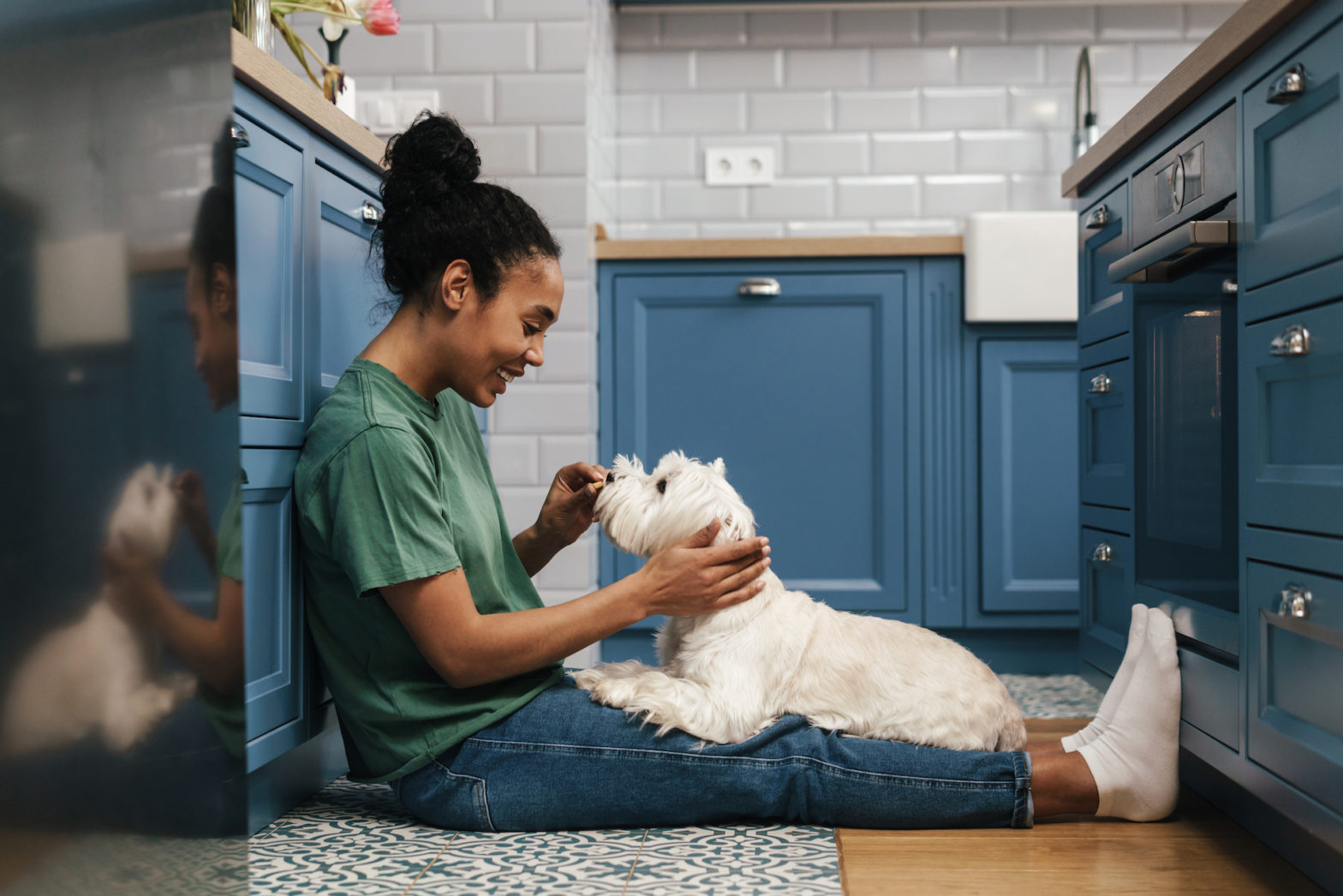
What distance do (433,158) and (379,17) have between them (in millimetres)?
564

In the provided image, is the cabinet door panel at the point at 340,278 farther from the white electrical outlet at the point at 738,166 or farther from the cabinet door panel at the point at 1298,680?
the white electrical outlet at the point at 738,166

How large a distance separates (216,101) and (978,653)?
89.7 inches

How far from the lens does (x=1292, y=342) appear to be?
1104mm

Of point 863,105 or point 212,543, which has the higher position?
point 863,105

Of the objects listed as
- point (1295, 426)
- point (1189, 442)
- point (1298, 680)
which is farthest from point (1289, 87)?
point (1298, 680)

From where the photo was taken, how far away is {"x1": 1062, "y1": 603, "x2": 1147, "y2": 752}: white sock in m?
1.47

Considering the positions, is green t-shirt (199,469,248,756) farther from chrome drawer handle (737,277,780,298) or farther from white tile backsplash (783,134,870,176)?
white tile backsplash (783,134,870,176)

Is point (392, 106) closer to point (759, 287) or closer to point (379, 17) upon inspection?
point (379, 17)

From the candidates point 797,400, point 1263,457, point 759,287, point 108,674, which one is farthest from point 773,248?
point 108,674

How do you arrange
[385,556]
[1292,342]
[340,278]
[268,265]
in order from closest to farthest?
[1292,342] → [385,556] → [268,265] → [340,278]

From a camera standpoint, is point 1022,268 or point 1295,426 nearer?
point 1295,426

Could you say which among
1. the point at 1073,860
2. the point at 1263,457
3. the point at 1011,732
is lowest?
the point at 1073,860

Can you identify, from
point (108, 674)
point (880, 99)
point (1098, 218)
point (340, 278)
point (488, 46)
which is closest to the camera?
point (108, 674)

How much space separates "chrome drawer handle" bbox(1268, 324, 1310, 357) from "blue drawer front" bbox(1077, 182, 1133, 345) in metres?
0.49
